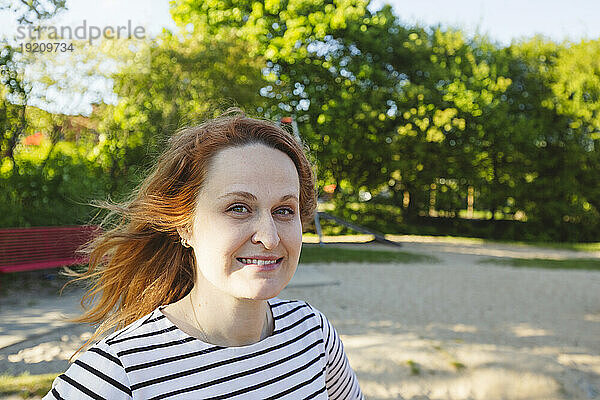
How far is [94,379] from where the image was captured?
99cm

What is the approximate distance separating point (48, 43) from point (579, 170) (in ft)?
67.2

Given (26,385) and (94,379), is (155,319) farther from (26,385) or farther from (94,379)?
(26,385)

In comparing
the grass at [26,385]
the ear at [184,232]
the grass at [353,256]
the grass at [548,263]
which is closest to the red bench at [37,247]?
the grass at [26,385]

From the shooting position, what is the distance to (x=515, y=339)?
20.1 ft

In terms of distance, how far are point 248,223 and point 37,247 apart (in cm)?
714

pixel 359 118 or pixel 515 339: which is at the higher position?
pixel 359 118

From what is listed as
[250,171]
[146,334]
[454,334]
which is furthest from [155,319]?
[454,334]

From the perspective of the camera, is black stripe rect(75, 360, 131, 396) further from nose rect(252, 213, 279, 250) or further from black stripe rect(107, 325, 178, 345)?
nose rect(252, 213, 279, 250)

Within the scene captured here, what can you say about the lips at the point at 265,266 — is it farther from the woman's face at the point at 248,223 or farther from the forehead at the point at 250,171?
the forehead at the point at 250,171

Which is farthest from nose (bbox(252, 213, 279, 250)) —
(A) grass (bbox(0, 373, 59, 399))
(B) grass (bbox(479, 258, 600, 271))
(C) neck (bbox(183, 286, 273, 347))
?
(B) grass (bbox(479, 258, 600, 271))

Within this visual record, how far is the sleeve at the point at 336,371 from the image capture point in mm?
1374

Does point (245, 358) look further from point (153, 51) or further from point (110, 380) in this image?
point (153, 51)

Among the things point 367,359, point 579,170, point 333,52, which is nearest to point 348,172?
point 333,52

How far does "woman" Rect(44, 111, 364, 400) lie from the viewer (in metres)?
1.06
